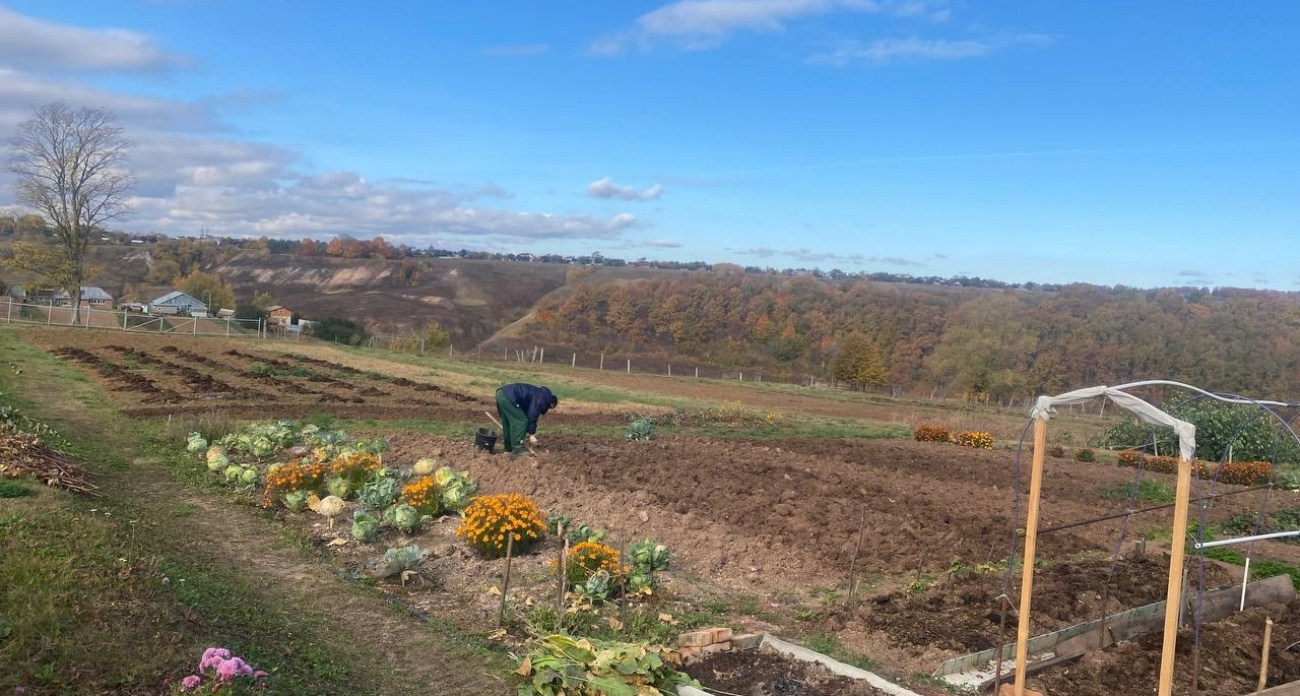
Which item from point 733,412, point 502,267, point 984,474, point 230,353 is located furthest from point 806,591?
point 502,267

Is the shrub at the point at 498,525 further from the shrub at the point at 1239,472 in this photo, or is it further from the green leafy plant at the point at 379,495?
the shrub at the point at 1239,472

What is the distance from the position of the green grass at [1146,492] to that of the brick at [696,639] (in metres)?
10.4

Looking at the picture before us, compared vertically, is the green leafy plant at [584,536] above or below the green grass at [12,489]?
below

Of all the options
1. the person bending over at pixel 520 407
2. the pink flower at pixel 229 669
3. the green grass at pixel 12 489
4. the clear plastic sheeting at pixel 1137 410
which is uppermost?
the clear plastic sheeting at pixel 1137 410

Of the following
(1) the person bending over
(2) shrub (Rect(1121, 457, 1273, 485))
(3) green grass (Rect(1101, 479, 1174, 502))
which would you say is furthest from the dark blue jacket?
(2) shrub (Rect(1121, 457, 1273, 485))

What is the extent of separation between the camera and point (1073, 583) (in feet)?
26.0

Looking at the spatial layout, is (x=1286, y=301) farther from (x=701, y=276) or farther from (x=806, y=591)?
(x=806, y=591)

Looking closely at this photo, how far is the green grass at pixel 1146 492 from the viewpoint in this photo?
1382cm

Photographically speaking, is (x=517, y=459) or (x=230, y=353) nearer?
(x=517, y=459)

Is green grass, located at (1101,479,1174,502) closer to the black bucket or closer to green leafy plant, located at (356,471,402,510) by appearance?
the black bucket

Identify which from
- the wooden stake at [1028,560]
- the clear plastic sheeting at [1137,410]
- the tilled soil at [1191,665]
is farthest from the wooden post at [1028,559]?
the tilled soil at [1191,665]

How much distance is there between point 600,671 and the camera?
520 cm

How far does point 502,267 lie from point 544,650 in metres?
128

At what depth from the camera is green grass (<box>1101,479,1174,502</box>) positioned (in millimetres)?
13820
